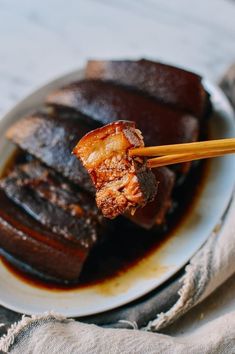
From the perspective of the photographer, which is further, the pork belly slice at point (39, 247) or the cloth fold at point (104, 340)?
the pork belly slice at point (39, 247)

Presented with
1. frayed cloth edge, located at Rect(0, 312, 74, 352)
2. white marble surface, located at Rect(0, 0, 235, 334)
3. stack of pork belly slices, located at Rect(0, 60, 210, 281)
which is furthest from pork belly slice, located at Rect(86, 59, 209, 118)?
frayed cloth edge, located at Rect(0, 312, 74, 352)

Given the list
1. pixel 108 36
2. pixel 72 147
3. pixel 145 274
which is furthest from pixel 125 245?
pixel 108 36

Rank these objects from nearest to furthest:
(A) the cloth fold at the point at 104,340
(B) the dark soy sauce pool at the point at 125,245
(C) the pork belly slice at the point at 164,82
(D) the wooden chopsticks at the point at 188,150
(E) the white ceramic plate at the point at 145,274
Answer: (D) the wooden chopsticks at the point at 188,150 → (A) the cloth fold at the point at 104,340 → (E) the white ceramic plate at the point at 145,274 → (B) the dark soy sauce pool at the point at 125,245 → (C) the pork belly slice at the point at 164,82

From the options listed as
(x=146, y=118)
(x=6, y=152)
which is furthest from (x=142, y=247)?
(x=6, y=152)

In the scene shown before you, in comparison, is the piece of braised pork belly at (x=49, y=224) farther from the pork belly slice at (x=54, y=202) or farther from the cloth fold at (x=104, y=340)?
the cloth fold at (x=104, y=340)

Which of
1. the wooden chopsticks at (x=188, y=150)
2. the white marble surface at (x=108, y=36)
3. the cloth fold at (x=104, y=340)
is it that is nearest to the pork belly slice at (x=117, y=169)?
the wooden chopsticks at (x=188, y=150)

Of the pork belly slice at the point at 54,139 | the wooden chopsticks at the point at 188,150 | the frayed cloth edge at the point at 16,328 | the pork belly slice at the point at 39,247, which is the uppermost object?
the wooden chopsticks at the point at 188,150

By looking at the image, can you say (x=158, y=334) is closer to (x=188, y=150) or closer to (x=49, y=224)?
(x=49, y=224)
